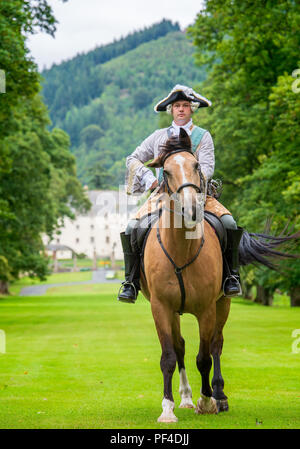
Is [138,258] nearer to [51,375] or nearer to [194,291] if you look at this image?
[194,291]

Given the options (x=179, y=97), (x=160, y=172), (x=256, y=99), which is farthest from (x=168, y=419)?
(x=256, y=99)

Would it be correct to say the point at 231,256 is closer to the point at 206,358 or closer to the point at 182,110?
the point at 206,358

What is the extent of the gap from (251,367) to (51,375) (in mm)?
4259

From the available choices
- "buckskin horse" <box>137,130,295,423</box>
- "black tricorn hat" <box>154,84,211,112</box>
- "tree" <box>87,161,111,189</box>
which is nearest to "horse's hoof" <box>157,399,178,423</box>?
"buckskin horse" <box>137,130,295,423</box>

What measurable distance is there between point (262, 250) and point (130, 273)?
230 centimetres

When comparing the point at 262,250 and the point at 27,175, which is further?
the point at 27,175

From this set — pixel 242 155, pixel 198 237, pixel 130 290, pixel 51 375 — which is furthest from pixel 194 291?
pixel 242 155

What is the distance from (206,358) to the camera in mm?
8930

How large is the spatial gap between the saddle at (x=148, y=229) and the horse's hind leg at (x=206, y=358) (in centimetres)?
116

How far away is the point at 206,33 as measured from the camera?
3538cm

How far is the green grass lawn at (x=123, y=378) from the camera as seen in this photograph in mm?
8938

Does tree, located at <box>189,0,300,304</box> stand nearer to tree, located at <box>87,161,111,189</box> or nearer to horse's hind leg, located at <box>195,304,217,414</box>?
horse's hind leg, located at <box>195,304,217,414</box>

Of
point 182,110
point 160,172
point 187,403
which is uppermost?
point 182,110

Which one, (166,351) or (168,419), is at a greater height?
(166,351)
